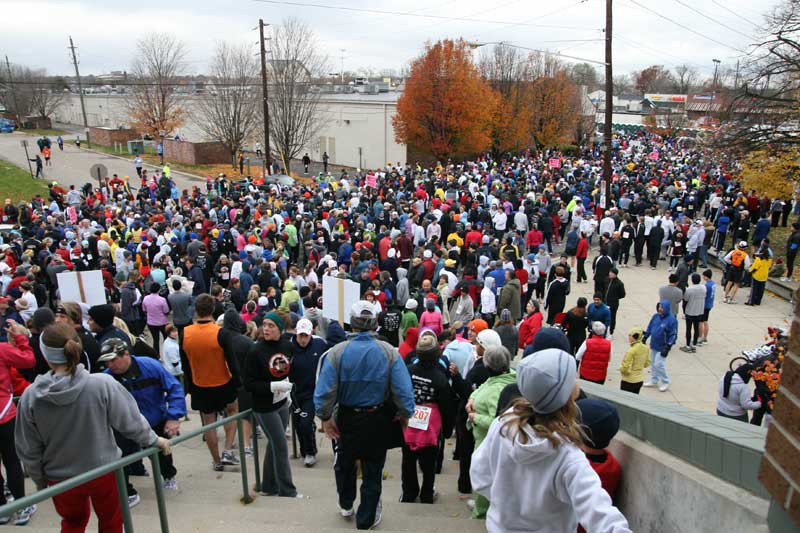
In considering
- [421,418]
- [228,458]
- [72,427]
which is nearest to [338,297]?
[228,458]

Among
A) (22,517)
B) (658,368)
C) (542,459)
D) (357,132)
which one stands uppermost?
(357,132)

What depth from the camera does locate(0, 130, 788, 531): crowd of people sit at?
325 cm

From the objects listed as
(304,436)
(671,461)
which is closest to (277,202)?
(304,436)

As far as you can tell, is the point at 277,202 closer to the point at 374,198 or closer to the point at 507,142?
the point at 374,198

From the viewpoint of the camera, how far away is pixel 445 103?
35375 millimetres

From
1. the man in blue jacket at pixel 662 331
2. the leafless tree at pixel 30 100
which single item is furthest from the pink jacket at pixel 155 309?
the leafless tree at pixel 30 100

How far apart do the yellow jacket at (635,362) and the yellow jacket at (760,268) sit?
7086 millimetres

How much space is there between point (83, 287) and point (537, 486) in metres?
10.4

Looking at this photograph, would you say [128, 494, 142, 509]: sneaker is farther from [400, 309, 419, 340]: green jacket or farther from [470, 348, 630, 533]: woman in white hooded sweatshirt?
[400, 309, 419, 340]: green jacket

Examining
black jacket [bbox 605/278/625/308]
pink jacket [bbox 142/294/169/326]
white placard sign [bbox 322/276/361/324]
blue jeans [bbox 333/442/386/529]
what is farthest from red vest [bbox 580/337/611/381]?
pink jacket [bbox 142/294/169/326]

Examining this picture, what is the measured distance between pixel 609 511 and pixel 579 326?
8293 millimetres

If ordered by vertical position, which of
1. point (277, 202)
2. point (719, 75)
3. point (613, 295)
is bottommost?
point (613, 295)

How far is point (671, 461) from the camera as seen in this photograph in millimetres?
3164

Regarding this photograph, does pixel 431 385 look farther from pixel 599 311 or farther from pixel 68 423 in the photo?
pixel 599 311
